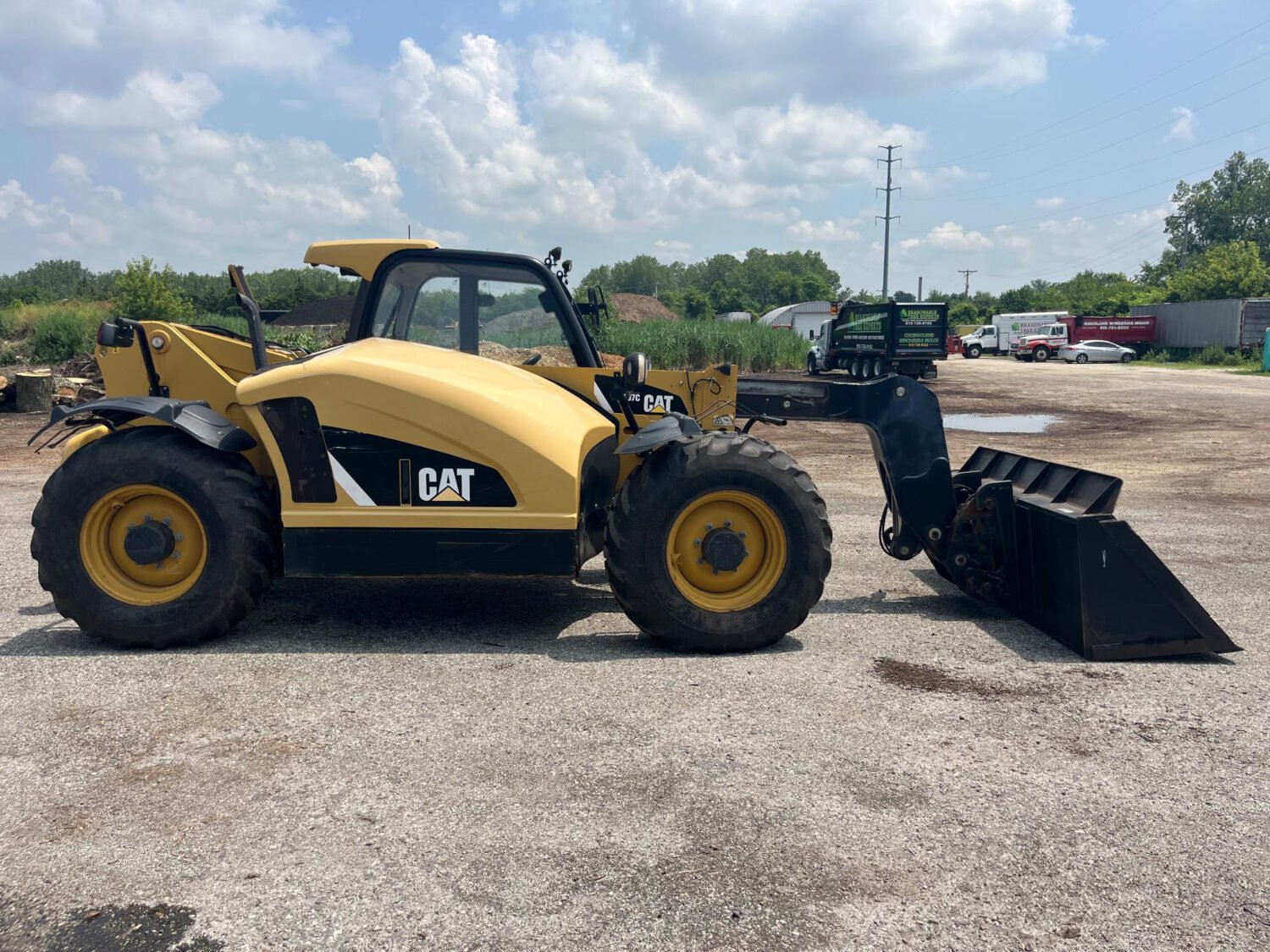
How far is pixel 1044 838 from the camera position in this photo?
3.23m

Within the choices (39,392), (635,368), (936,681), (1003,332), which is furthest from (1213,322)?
(936,681)

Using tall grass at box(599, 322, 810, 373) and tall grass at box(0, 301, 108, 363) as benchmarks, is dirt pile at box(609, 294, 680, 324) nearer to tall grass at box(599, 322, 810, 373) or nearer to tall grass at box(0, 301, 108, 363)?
tall grass at box(599, 322, 810, 373)

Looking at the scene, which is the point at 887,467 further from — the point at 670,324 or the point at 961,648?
the point at 670,324

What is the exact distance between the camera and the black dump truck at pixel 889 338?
36562 mm

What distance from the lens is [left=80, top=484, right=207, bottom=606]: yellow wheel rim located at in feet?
16.5

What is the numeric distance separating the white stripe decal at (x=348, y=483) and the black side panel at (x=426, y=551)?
0.51 feet

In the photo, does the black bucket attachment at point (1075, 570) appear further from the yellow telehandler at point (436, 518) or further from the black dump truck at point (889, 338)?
the black dump truck at point (889, 338)

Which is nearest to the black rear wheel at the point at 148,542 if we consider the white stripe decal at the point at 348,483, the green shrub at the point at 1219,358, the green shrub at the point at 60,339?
the white stripe decal at the point at 348,483

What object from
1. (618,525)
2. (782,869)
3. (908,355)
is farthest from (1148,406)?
(782,869)

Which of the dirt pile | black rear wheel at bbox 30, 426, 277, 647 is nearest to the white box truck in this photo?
the dirt pile

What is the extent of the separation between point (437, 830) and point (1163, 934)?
2214 millimetres

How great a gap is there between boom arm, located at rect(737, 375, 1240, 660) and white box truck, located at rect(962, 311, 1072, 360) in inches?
2032

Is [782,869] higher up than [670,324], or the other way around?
[670,324]

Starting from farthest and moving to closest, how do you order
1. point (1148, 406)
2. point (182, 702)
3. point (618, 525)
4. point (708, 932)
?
1. point (1148, 406)
2. point (618, 525)
3. point (182, 702)
4. point (708, 932)
